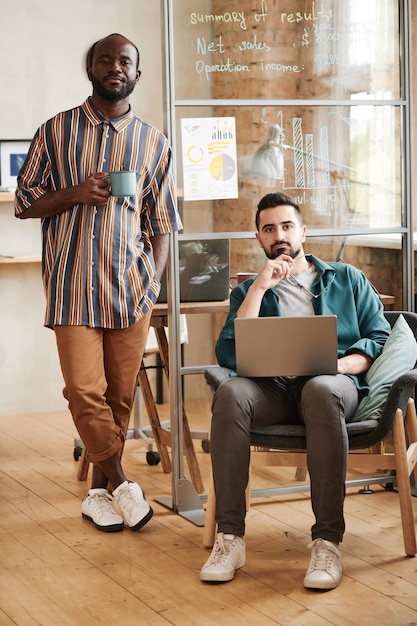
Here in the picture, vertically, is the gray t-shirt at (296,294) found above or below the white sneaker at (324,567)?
above

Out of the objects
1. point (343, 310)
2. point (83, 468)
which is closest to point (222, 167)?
point (343, 310)

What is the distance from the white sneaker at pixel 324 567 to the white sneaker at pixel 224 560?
22cm

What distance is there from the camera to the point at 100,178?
3246 mm

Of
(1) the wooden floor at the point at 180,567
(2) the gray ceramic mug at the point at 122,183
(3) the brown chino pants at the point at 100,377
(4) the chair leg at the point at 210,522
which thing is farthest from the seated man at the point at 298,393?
(2) the gray ceramic mug at the point at 122,183

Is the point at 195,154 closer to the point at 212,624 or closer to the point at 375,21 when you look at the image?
the point at 375,21

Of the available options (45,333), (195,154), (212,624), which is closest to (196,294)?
(195,154)

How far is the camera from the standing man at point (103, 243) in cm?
328

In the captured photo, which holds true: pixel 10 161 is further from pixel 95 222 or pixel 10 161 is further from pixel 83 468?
pixel 95 222

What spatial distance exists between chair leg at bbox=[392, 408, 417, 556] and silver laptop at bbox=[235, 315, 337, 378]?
0.27 meters

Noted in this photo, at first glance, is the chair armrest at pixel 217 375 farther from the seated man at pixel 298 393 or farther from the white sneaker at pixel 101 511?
the white sneaker at pixel 101 511

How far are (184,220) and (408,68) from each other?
1088mm

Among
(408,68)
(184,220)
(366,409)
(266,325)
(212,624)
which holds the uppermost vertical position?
(408,68)

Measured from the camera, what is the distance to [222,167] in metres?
3.60

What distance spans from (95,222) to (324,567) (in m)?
1.36
